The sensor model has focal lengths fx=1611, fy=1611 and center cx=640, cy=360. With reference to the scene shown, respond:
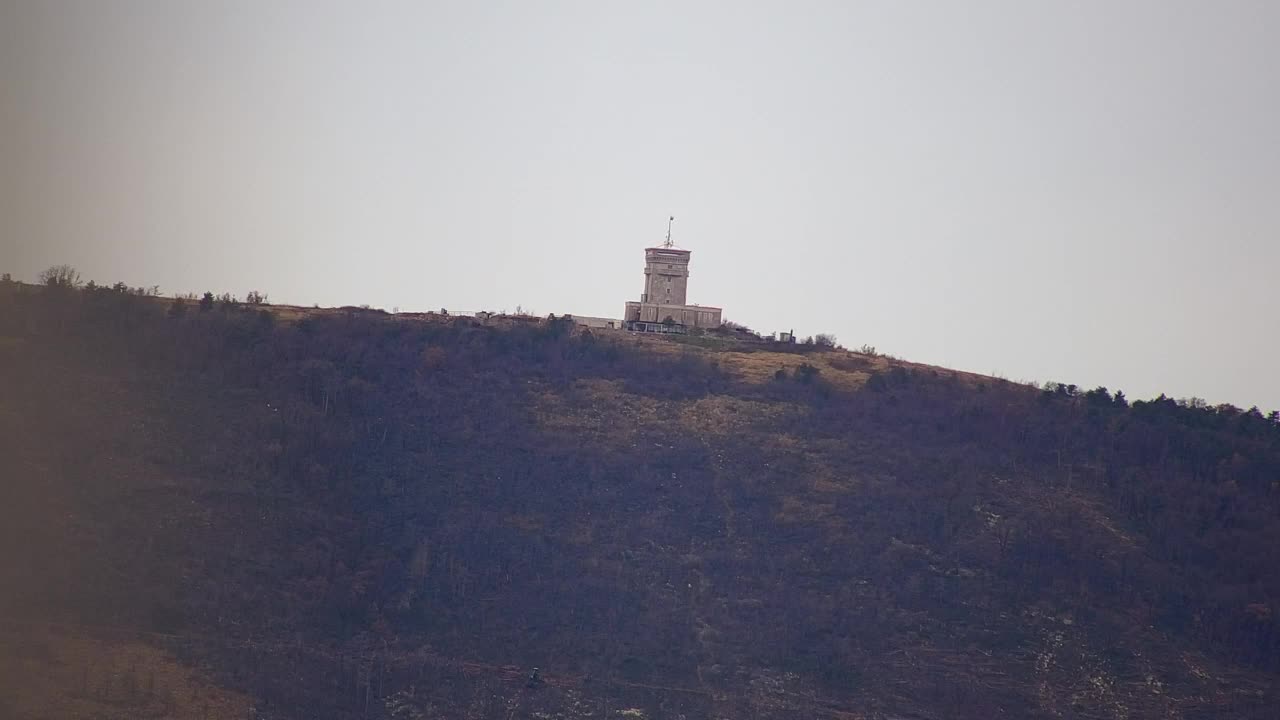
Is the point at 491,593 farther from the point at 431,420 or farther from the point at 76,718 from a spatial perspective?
the point at 76,718

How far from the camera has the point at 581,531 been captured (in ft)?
170

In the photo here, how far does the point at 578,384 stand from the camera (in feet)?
200

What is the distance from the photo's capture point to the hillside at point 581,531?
43688 mm

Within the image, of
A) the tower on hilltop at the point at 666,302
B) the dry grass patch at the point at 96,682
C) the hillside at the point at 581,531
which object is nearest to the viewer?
the dry grass patch at the point at 96,682

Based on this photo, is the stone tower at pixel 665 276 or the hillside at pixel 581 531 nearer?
the hillside at pixel 581 531

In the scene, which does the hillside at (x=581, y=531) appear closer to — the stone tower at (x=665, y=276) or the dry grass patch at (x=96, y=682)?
the dry grass patch at (x=96, y=682)

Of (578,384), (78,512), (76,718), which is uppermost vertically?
(578,384)

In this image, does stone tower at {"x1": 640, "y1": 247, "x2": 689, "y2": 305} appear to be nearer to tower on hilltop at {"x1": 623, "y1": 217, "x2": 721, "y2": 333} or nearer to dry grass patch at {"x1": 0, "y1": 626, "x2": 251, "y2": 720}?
tower on hilltop at {"x1": 623, "y1": 217, "x2": 721, "y2": 333}

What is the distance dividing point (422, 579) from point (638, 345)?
1850cm

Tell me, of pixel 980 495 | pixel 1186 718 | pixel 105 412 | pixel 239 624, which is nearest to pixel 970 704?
pixel 1186 718

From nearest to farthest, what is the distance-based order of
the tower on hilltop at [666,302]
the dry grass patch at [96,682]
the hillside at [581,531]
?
1. the dry grass patch at [96,682]
2. the hillside at [581,531]
3. the tower on hilltop at [666,302]

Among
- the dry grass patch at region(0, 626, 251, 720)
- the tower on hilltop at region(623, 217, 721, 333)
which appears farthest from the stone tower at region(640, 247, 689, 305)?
the dry grass patch at region(0, 626, 251, 720)

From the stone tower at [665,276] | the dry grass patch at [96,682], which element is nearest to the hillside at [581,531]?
the dry grass patch at [96,682]

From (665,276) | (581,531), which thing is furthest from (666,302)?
(581,531)
